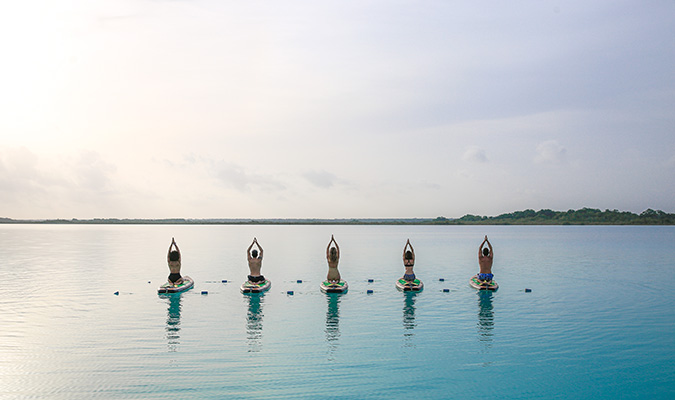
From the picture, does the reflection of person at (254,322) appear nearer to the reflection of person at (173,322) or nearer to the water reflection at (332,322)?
the water reflection at (332,322)

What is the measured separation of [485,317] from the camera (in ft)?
113

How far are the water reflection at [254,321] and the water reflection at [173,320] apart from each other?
402cm

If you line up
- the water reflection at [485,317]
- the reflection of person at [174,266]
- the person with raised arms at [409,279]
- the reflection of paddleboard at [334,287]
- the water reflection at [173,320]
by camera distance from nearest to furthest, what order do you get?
1. the water reflection at [173,320]
2. the water reflection at [485,317]
3. the reflection of paddleboard at [334,287]
4. the reflection of person at [174,266]
5. the person with raised arms at [409,279]

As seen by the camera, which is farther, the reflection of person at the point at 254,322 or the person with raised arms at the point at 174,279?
the person with raised arms at the point at 174,279

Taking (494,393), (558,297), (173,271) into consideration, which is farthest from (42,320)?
(558,297)

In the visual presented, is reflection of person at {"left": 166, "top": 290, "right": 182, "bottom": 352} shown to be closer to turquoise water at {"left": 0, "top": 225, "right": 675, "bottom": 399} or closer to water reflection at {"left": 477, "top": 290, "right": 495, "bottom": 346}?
turquoise water at {"left": 0, "top": 225, "right": 675, "bottom": 399}

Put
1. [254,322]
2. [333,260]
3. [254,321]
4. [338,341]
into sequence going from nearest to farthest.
→ [338,341] → [254,322] → [254,321] → [333,260]

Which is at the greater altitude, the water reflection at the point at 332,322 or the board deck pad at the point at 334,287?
the board deck pad at the point at 334,287

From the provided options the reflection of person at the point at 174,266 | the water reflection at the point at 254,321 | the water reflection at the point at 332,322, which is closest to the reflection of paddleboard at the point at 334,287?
the water reflection at the point at 332,322

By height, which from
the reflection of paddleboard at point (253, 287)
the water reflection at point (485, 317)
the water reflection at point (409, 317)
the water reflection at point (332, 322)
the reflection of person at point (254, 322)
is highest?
the reflection of paddleboard at point (253, 287)

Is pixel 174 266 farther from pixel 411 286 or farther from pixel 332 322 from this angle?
pixel 411 286

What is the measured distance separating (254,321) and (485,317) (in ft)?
52.3

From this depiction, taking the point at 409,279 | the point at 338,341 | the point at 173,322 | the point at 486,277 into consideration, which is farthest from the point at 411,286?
the point at 173,322

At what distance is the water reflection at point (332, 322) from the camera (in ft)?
86.5
